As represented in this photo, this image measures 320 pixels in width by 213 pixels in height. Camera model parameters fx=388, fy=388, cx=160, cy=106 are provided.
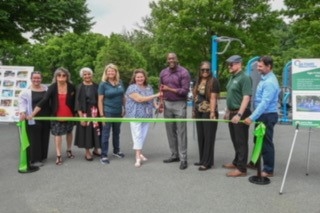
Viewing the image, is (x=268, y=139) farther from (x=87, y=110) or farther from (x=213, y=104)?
(x=87, y=110)

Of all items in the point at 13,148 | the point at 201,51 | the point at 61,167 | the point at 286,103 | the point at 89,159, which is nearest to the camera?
→ the point at 61,167

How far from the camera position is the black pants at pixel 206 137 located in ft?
21.0

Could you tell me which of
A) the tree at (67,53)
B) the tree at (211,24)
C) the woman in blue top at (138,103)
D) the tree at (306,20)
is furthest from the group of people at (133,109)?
→ the tree at (67,53)

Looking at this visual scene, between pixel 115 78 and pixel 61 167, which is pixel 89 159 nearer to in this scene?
pixel 61 167

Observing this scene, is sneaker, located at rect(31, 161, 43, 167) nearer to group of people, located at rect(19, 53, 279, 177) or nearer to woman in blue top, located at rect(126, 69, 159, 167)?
group of people, located at rect(19, 53, 279, 177)

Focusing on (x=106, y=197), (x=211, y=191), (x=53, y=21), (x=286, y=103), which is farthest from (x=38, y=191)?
(x=53, y=21)

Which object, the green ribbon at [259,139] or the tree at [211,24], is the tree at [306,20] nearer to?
the tree at [211,24]

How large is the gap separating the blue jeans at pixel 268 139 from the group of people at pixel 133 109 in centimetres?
Answer: 2

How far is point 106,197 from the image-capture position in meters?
5.17

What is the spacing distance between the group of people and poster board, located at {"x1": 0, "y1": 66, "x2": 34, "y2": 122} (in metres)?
0.48

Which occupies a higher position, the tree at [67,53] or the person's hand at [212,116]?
the tree at [67,53]

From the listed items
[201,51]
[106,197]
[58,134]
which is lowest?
[106,197]

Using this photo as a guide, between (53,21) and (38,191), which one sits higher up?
(53,21)

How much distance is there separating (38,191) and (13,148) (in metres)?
3.68
